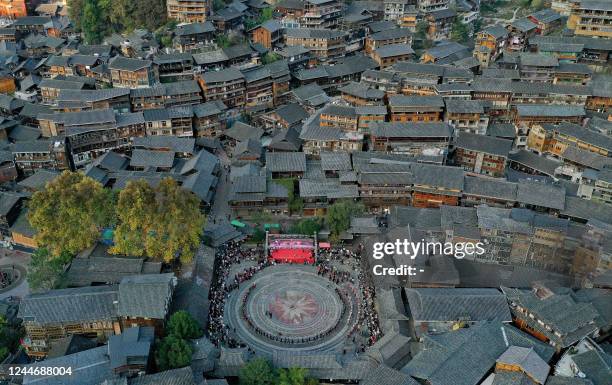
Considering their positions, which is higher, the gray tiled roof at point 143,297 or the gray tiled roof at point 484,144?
the gray tiled roof at point 484,144

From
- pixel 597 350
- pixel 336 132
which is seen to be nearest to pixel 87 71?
pixel 336 132

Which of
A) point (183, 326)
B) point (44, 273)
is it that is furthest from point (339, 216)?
point (44, 273)

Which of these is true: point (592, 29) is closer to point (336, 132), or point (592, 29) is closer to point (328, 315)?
point (336, 132)

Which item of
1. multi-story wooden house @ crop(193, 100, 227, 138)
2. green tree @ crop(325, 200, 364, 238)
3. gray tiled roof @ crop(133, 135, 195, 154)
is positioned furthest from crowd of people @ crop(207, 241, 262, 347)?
multi-story wooden house @ crop(193, 100, 227, 138)

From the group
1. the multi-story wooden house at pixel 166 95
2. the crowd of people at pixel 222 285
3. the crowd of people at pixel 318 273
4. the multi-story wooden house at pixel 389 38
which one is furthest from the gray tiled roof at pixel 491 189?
the multi-story wooden house at pixel 389 38

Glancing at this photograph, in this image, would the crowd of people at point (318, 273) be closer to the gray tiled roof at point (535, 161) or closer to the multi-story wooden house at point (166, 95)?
the gray tiled roof at point (535, 161)

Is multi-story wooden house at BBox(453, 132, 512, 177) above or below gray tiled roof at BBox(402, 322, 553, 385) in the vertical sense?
above

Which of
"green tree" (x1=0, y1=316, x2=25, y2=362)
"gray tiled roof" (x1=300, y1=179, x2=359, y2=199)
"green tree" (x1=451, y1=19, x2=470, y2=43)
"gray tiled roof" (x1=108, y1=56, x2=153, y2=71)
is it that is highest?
"green tree" (x1=451, y1=19, x2=470, y2=43)
